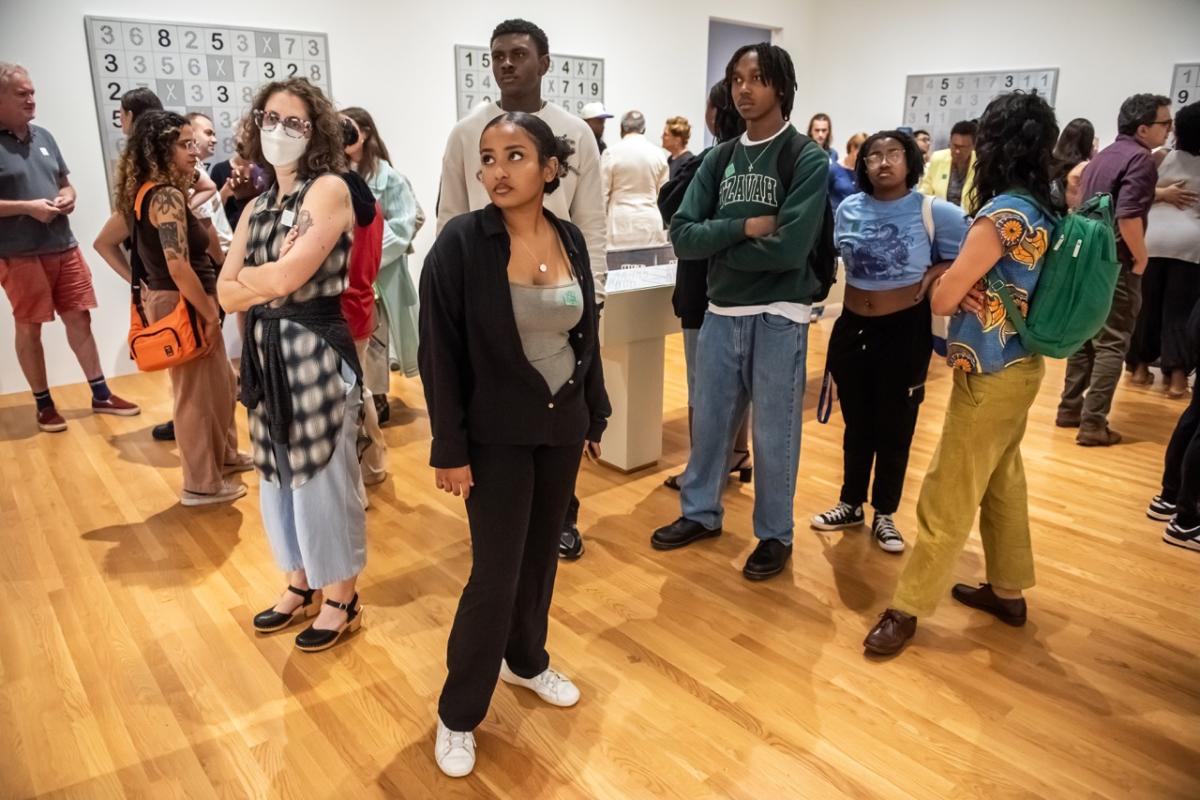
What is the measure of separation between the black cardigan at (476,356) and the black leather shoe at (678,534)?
1.33 metres

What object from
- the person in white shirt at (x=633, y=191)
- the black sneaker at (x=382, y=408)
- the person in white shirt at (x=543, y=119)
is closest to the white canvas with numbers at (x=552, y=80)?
the person in white shirt at (x=633, y=191)

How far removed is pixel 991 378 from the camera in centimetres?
221

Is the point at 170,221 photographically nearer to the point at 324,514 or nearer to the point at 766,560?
the point at 324,514

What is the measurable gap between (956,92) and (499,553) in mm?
7809

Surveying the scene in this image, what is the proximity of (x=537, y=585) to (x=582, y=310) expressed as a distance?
671mm

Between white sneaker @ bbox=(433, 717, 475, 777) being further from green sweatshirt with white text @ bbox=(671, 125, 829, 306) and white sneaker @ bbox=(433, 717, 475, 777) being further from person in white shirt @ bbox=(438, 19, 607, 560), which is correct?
green sweatshirt with white text @ bbox=(671, 125, 829, 306)

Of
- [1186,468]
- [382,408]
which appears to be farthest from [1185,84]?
[382,408]

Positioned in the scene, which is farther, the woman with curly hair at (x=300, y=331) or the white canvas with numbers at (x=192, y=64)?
the white canvas with numbers at (x=192, y=64)

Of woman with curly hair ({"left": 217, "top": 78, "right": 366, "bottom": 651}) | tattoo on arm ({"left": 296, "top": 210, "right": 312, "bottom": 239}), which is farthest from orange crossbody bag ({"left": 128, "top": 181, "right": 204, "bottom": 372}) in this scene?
tattoo on arm ({"left": 296, "top": 210, "right": 312, "bottom": 239})

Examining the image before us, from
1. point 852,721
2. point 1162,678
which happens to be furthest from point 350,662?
point 1162,678

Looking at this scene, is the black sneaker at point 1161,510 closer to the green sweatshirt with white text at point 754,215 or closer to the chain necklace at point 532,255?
the green sweatshirt with white text at point 754,215

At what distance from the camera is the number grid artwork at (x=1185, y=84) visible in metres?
6.62

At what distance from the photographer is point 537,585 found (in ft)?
6.57

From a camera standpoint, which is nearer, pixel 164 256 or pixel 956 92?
pixel 164 256
